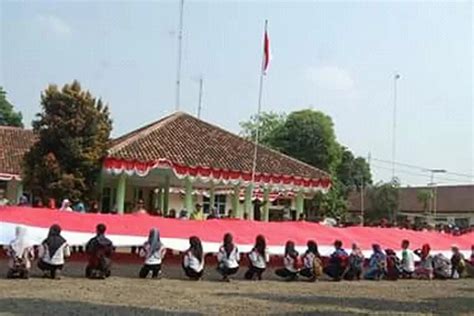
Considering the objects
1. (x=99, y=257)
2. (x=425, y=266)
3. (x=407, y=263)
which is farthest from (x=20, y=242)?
(x=425, y=266)

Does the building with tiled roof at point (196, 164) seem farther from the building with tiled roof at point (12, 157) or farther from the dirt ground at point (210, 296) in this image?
the dirt ground at point (210, 296)

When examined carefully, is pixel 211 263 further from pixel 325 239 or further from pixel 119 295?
pixel 119 295

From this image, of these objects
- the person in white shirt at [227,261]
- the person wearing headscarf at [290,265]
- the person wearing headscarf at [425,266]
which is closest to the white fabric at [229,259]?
the person in white shirt at [227,261]

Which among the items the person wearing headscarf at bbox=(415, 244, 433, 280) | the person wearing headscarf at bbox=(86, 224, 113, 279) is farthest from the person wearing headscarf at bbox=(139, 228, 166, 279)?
the person wearing headscarf at bbox=(415, 244, 433, 280)

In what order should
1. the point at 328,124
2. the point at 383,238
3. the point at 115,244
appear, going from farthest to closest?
the point at 328,124, the point at 383,238, the point at 115,244

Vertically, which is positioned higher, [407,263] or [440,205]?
[440,205]

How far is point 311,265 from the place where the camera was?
21.3 meters

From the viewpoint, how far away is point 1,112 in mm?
72188

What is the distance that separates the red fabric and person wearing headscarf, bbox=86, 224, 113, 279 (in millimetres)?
1689

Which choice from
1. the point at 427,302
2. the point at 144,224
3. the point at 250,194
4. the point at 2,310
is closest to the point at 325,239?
the point at 144,224

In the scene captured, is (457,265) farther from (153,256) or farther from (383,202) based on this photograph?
(383,202)

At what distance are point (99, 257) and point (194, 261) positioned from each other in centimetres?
240

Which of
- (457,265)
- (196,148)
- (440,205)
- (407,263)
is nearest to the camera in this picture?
(407,263)

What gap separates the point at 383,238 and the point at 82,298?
14069 mm
